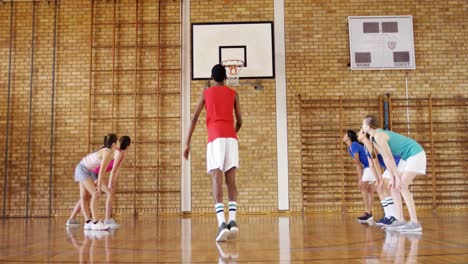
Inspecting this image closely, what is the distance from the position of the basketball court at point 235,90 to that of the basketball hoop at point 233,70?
0.03 m

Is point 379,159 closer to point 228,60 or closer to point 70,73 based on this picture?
point 228,60

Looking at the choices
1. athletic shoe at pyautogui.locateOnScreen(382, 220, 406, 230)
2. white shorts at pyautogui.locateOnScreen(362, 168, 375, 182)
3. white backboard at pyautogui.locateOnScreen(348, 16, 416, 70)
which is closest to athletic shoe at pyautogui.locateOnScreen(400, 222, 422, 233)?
athletic shoe at pyautogui.locateOnScreen(382, 220, 406, 230)

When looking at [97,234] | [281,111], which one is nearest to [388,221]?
[97,234]

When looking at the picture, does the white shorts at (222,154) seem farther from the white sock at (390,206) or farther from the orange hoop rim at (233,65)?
the orange hoop rim at (233,65)

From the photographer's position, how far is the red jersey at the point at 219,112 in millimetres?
4289

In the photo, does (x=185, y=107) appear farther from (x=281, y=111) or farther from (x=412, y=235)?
(x=412, y=235)

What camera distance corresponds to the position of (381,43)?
34.3ft

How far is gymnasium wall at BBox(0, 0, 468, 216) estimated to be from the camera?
1014 cm

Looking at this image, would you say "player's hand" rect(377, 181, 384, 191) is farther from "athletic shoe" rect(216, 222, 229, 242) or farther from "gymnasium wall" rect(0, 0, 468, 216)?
"gymnasium wall" rect(0, 0, 468, 216)

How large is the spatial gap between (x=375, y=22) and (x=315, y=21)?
140 centimetres

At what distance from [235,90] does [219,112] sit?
A: 19.5 feet

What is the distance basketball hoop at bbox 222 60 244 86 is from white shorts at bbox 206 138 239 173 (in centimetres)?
576

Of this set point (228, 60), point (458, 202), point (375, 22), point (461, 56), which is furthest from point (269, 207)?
point (461, 56)

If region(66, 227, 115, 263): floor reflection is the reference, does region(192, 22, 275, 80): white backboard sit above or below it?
above
